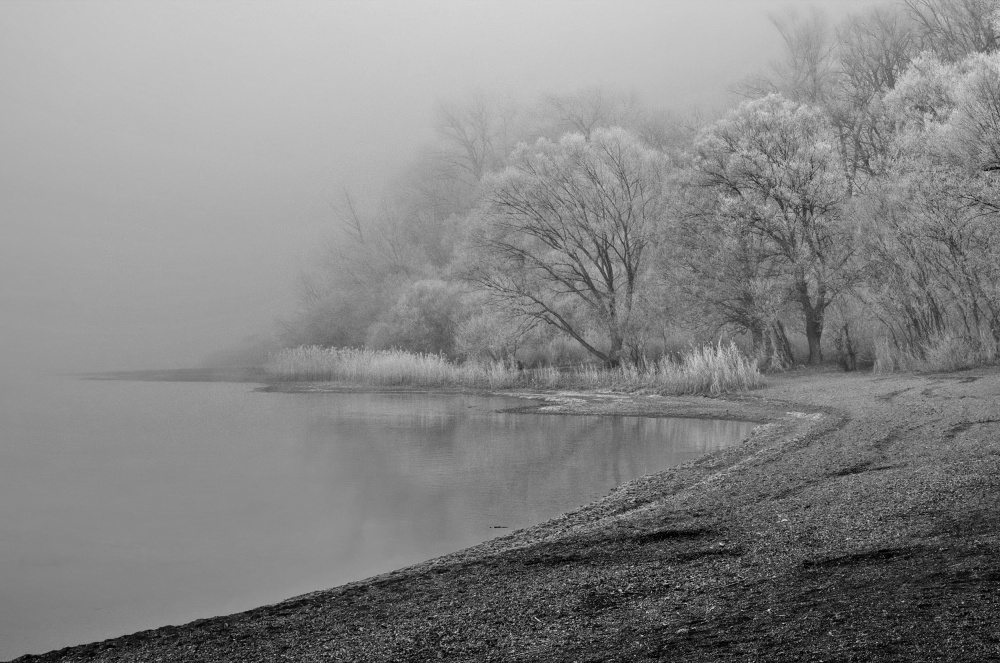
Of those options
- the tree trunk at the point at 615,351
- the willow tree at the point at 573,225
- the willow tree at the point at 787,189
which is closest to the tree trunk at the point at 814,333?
the willow tree at the point at 787,189

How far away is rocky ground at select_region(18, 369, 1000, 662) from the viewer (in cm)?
398

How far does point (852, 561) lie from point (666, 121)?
39.0 metres

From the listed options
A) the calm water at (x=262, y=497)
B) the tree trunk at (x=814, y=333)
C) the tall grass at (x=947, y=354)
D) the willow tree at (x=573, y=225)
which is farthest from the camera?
the willow tree at (x=573, y=225)

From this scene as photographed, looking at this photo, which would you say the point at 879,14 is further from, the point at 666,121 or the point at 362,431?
the point at 362,431

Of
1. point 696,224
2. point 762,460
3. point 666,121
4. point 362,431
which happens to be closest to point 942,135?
point 696,224

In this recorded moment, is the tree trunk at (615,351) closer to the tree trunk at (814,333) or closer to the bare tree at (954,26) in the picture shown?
the tree trunk at (814,333)

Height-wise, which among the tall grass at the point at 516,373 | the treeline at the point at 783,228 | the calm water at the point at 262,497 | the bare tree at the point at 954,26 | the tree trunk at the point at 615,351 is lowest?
the calm water at the point at 262,497

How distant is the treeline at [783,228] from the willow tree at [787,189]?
6 centimetres

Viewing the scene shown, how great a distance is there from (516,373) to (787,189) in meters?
10.2

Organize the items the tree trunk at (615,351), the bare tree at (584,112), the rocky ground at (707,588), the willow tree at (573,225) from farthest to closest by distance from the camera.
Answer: the bare tree at (584,112)
the tree trunk at (615,351)
the willow tree at (573,225)
the rocky ground at (707,588)

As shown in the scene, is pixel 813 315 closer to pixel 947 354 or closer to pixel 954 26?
pixel 947 354

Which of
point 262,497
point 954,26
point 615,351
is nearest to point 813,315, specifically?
point 615,351

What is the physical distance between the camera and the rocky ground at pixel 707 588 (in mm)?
3982

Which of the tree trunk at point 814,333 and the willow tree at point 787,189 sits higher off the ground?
the willow tree at point 787,189
